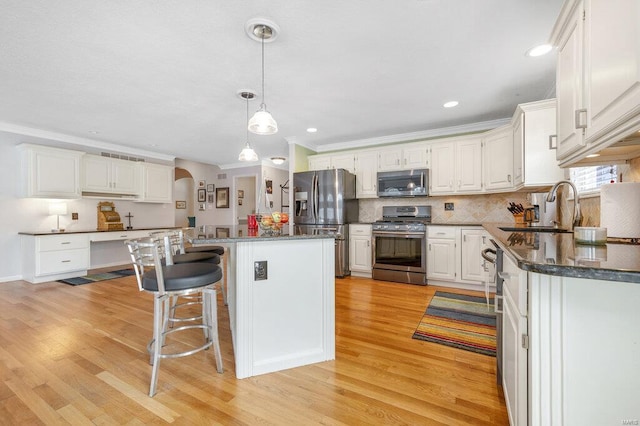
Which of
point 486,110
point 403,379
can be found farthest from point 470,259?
point 403,379

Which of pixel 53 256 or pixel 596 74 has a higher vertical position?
pixel 596 74

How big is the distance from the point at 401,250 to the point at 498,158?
1.81 m

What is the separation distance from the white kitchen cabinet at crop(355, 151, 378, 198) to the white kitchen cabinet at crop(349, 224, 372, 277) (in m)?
0.63

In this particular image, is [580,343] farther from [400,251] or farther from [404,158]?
[404,158]

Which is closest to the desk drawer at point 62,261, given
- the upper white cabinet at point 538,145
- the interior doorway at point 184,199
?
the interior doorway at point 184,199

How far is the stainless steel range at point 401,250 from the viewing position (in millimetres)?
4141

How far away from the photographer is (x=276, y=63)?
2525 mm

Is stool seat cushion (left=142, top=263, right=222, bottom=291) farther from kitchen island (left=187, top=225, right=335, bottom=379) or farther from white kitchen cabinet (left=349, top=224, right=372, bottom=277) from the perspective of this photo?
white kitchen cabinet (left=349, top=224, right=372, bottom=277)

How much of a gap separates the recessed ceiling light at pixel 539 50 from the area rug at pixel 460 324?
8.05 feet

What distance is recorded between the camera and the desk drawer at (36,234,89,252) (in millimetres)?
4336

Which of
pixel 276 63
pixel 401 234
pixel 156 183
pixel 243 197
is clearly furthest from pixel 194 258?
pixel 243 197

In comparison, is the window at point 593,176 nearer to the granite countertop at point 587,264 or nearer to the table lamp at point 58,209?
the granite countertop at point 587,264

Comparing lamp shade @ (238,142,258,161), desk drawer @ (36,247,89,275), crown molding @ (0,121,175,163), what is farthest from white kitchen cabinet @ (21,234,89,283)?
lamp shade @ (238,142,258,161)

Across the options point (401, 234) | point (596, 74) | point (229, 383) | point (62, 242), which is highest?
point (596, 74)
